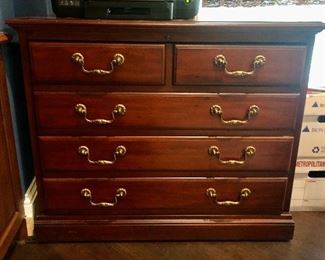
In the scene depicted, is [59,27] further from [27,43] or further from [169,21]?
[169,21]

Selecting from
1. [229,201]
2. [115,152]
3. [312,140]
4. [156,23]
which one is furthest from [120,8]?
[312,140]

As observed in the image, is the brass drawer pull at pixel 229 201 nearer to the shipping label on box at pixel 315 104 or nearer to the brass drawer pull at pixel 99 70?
the shipping label on box at pixel 315 104

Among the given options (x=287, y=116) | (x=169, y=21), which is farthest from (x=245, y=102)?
(x=169, y=21)

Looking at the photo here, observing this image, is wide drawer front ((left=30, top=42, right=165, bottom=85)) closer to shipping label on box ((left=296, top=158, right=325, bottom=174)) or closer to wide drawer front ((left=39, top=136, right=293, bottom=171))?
wide drawer front ((left=39, top=136, right=293, bottom=171))

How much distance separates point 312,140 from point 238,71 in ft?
1.90

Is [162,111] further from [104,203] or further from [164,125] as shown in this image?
[104,203]

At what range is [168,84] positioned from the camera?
114cm

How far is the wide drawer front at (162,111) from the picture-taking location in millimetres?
1149

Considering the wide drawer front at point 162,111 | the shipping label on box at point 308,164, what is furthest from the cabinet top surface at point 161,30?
the shipping label on box at point 308,164

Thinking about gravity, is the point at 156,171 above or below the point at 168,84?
below

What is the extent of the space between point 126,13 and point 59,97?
1.16 ft

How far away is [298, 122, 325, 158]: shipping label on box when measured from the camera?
1462mm

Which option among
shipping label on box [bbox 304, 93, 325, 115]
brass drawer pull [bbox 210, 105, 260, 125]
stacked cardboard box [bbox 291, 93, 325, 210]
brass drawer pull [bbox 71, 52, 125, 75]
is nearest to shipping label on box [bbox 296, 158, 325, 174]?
stacked cardboard box [bbox 291, 93, 325, 210]

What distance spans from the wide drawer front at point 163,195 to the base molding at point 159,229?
1.8 inches
